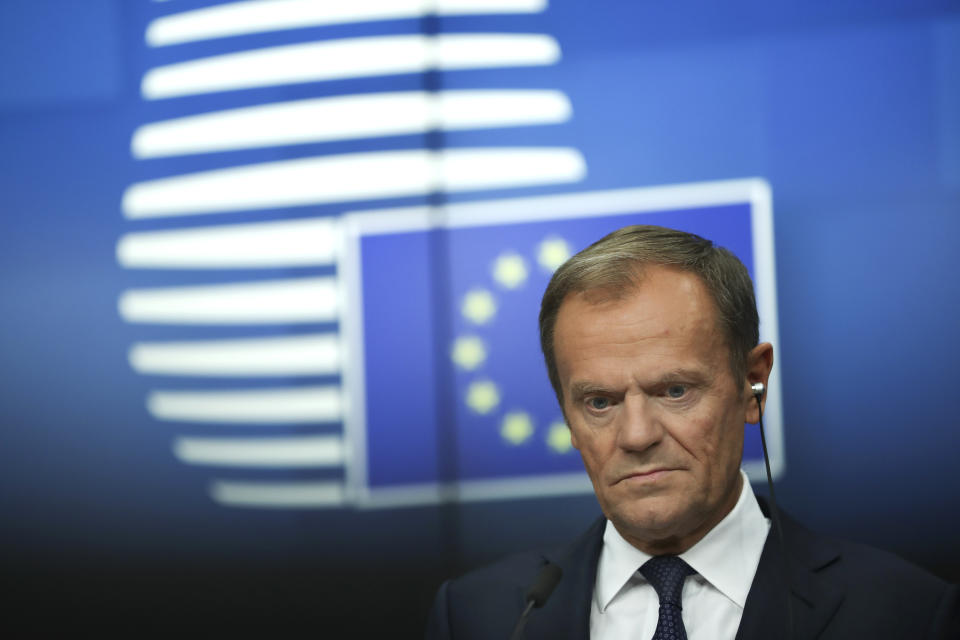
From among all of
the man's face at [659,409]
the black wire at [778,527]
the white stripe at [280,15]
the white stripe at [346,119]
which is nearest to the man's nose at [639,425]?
the man's face at [659,409]

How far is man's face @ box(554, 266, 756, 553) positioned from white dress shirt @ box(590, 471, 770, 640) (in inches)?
1.1

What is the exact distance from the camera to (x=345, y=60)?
2.56m

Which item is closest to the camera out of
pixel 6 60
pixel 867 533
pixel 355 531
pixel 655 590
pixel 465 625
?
pixel 655 590

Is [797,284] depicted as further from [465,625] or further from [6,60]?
[6,60]

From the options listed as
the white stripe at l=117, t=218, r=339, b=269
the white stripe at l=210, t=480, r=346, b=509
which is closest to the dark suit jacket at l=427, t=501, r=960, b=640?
the white stripe at l=210, t=480, r=346, b=509

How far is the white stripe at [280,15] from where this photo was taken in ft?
8.30

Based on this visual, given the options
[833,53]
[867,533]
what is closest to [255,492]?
[867,533]

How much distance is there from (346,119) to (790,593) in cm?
175

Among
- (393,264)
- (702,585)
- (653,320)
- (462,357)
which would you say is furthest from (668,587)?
(393,264)

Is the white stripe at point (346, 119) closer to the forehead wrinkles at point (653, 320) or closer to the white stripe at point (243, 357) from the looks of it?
the white stripe at point (243, 357)

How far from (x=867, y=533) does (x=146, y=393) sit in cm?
194

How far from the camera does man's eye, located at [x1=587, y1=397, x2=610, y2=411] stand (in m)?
1.38

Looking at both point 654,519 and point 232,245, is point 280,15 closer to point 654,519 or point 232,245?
point 232,245

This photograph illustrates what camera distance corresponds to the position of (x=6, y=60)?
2668mm
